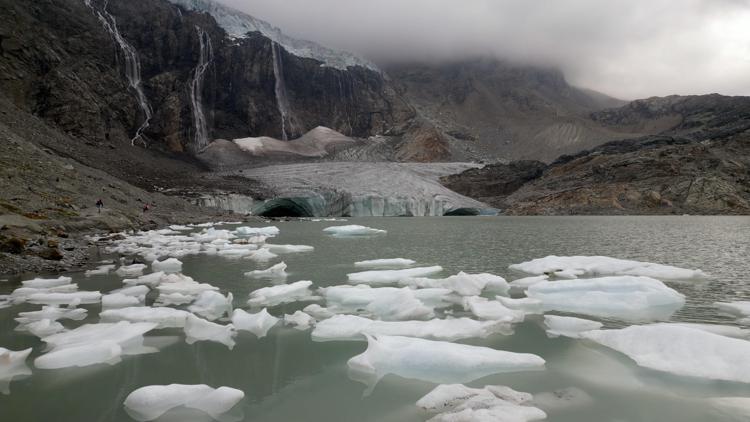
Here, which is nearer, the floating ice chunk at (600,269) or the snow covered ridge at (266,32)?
the floating ice chunk at (600,269)

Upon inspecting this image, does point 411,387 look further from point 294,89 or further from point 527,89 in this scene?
point 527,89

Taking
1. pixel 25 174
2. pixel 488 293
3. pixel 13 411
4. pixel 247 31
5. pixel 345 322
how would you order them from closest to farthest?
pixel 13 411
pixel 345 322
pixel 488 293
pixel 25 174
pixel 247 31

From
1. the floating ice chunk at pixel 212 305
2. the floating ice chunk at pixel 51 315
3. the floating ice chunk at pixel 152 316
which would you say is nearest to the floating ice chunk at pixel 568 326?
the floating ice chunk at pixel 212 305

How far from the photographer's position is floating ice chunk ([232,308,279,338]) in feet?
18.3

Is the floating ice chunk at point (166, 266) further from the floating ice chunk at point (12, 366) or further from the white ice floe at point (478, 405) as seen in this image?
the white ice floe at point (478, 405)

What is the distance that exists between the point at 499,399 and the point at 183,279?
671 centimetres

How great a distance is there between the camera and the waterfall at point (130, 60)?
61.9 meters

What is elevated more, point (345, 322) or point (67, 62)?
point (67, 62)

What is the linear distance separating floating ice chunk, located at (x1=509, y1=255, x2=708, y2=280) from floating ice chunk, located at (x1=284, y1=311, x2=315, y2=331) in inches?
231

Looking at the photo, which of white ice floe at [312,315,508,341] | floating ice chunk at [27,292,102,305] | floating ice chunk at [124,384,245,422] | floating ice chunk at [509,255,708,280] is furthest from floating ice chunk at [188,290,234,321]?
floating ice chunk at [509,255,708,280]

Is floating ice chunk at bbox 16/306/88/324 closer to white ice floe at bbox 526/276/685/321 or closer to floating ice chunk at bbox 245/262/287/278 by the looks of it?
floating ice chunk at bbox 245/262/287/278

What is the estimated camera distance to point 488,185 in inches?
2505

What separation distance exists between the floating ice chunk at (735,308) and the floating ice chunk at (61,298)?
938 centimetres

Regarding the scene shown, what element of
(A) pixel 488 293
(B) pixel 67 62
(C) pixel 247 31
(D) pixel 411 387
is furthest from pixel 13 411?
(C) pixel 247 31
